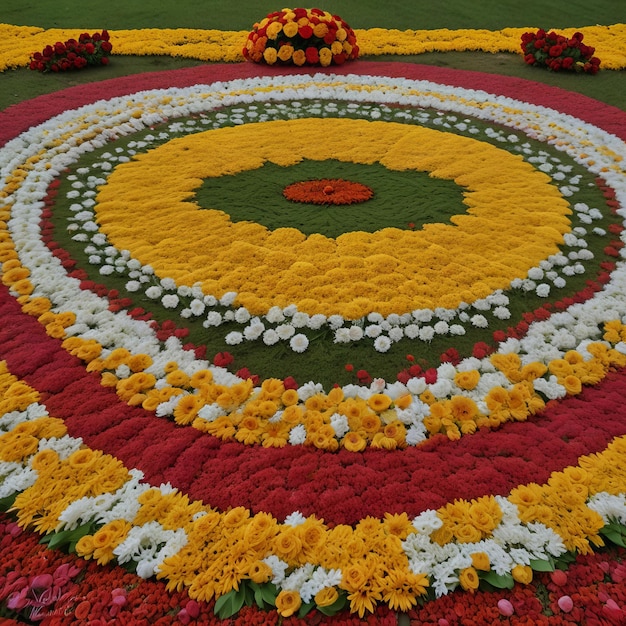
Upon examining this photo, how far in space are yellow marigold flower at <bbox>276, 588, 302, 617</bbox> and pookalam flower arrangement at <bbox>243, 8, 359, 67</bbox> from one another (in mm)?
A: 6635

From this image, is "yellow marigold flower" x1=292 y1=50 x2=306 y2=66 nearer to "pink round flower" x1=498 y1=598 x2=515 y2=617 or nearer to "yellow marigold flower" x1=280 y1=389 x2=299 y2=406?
"yellow marigold flower" x1=280 y1=389 x2=299 y2=406


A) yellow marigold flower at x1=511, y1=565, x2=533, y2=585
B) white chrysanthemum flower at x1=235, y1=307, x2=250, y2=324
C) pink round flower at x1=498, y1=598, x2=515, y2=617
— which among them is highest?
white chrysanthemum flower at x1=235, y1=307, x2=250, y2=324

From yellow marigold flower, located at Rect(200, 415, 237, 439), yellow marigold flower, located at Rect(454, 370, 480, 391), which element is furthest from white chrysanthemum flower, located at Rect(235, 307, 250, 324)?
yellow marigold flower, located at Rect(454, 370, 480, 391)

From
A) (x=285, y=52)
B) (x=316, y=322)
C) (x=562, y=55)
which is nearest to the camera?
(x=316, y=322)

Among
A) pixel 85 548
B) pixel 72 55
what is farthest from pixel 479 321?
pixel 72 55

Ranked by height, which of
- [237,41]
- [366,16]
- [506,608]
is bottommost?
[506,608]

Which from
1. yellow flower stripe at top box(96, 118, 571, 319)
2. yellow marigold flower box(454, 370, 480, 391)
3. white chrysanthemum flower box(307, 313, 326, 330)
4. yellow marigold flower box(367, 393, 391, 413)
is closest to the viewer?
yellow marigold flower box(367, 393, 391, 413)

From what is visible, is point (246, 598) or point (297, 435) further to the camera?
point (297, 435)

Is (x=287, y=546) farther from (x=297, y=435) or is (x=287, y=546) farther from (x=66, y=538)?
(x=66, y=538)

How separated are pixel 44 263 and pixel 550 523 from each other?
3029mm

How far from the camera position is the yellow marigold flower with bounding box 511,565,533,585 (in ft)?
6.16

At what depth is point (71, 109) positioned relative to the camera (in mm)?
5762

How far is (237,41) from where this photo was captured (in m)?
8.14

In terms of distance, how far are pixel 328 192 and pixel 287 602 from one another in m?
2.99
